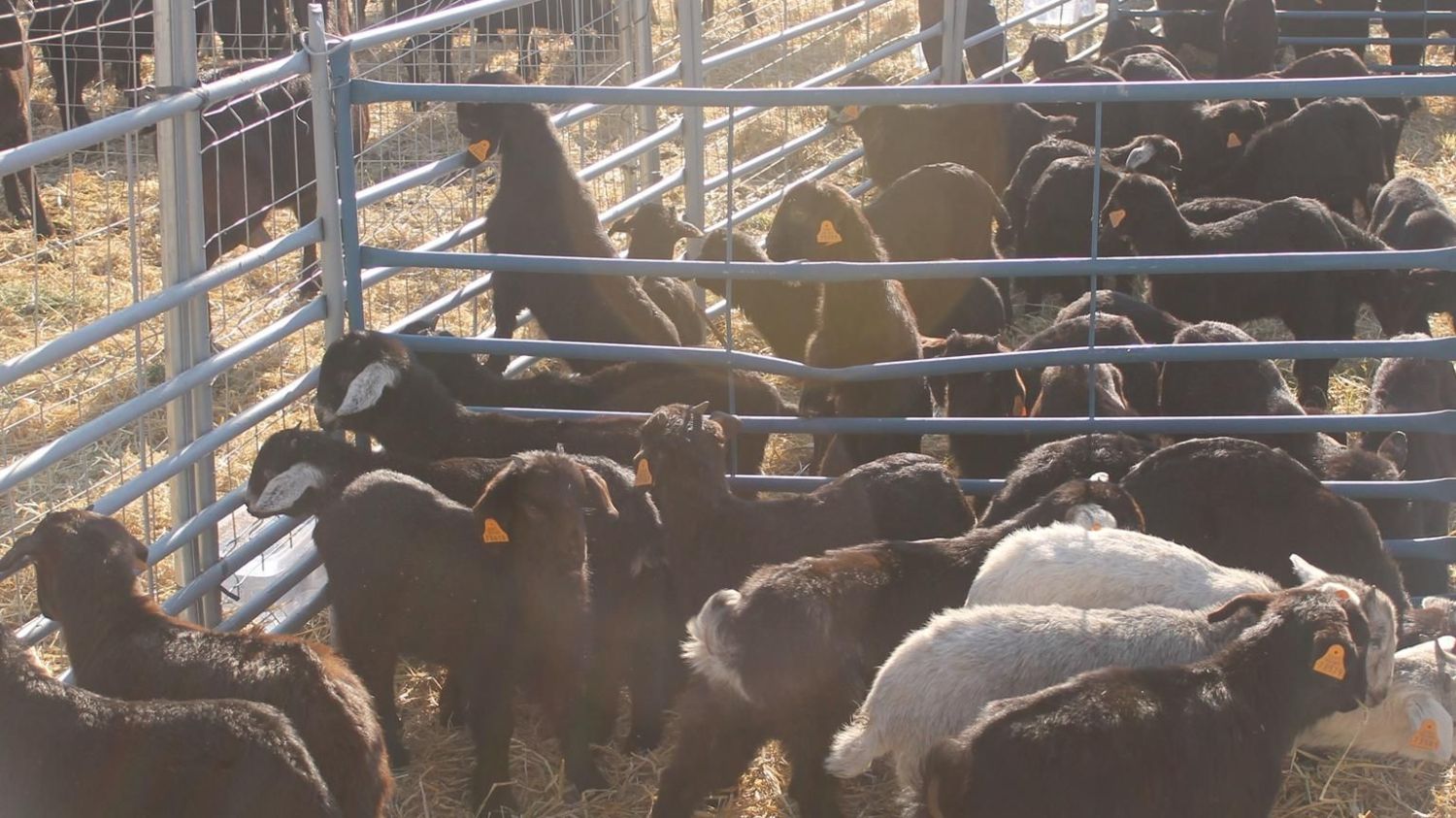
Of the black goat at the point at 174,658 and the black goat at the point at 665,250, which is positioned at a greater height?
the black goat at the point at 665,250

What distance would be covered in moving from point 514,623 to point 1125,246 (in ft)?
17.2

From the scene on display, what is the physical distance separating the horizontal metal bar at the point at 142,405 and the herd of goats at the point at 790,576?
19 cm

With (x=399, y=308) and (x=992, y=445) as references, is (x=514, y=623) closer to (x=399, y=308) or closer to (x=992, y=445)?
(x=992, y=445)

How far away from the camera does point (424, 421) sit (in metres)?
6.21

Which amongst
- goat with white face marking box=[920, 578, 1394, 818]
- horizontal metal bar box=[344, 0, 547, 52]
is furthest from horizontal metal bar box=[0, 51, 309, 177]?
goat with white face marking box=[920, 578, 1394, 818]

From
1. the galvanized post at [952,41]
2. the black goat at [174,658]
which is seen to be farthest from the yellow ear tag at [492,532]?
the galvanized post at [952,41]

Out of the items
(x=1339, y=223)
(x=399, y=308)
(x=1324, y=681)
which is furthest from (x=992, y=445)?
(x=399, y=308)

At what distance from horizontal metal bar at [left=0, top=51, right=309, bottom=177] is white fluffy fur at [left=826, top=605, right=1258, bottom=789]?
2781mm

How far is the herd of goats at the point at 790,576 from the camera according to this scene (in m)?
4.20

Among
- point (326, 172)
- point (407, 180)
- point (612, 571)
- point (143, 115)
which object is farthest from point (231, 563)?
point (407, 180)

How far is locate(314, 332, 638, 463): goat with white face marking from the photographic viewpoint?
6.14 m

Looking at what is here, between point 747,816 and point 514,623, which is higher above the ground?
point 514,623

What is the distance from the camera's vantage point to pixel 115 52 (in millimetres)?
A: 13242

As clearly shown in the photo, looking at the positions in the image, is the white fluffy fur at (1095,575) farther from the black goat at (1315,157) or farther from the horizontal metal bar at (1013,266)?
the black goat at (1315,157)
